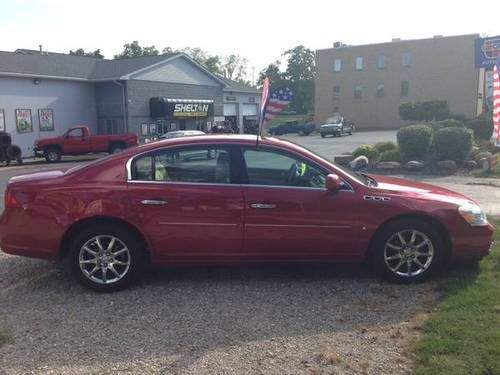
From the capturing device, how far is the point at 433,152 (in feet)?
52.5

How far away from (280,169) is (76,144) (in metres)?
22.2

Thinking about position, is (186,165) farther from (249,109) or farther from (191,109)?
(249,109)

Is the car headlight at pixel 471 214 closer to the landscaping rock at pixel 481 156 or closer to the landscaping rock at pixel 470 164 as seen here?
the landscaping rock at pixel 470 164

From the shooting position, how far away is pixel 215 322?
4.34 meters

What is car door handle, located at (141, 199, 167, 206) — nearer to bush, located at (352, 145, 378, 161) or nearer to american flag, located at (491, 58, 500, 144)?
american flag, located at (491, 58, 500, 144)

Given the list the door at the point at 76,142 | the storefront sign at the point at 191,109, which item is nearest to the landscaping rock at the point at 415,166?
the door at the point at 76,142

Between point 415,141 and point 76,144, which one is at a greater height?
point 415,141

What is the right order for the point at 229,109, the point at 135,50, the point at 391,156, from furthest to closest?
the point at 135,50, the point at 229,109, the point at 391,156

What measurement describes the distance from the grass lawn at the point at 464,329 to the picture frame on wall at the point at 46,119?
92.0 feet

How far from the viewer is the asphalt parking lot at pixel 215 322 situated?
12.0 ft

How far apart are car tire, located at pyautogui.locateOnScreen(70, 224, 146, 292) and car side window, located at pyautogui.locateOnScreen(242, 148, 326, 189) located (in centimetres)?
136

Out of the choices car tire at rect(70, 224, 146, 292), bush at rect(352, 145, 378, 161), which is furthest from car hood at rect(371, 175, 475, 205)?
bush at rect(352, 145, 378, 161)

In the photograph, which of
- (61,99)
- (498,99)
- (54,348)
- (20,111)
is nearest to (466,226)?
(54,348)

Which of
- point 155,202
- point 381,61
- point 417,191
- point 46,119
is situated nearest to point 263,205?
point 155,202
